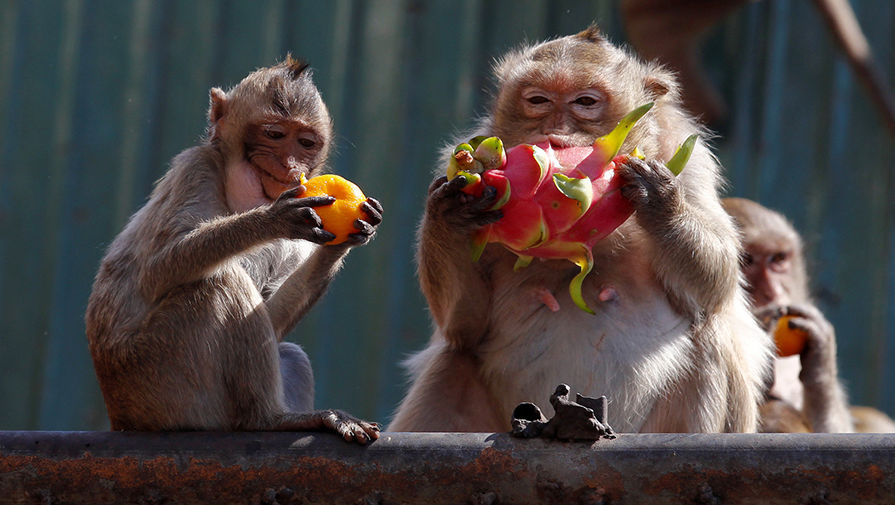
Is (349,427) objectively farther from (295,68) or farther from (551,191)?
(295,68)

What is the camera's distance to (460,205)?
3.94m

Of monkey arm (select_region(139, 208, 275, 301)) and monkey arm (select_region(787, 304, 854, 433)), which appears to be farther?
monkey arm (select_region(787, 304, 854, 433))

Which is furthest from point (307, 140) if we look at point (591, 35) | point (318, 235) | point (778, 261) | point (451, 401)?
point (778, 261)

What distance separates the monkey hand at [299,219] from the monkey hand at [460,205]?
463mm

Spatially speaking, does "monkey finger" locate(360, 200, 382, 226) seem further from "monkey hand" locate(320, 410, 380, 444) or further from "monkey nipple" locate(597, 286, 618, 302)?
"monkey nipple" locate(597, 286, 618, 302)

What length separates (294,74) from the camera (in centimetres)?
444

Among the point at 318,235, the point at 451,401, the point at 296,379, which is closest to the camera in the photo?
the point at 318,235

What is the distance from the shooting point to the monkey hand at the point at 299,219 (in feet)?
11.7

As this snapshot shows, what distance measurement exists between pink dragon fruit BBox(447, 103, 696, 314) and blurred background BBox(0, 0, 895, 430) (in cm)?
311

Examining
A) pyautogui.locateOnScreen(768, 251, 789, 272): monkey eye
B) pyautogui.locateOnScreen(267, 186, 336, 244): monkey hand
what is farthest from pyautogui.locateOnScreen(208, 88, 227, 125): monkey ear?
pyautogui.locateOnScreen(768, 251, 789, 272): monkey eye

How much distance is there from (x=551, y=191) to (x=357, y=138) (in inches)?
138

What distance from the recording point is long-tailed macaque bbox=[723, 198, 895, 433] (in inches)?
225

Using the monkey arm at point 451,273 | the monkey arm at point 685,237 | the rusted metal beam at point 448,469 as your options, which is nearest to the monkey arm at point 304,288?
the monkey arm at point 451,273

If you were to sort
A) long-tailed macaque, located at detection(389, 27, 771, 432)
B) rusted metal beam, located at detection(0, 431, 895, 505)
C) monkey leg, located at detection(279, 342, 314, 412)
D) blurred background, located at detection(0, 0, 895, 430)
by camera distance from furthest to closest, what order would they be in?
1. blurred background, located at detection(0, 0, 895, 430)
2. long-tailed macaque, located at detection(389, 27, 771, 432)
3. monkey leg, located at detection(279, 342, 314, 412)
4. rusted metal beam, located at detection(0, 431, 895, 505)
